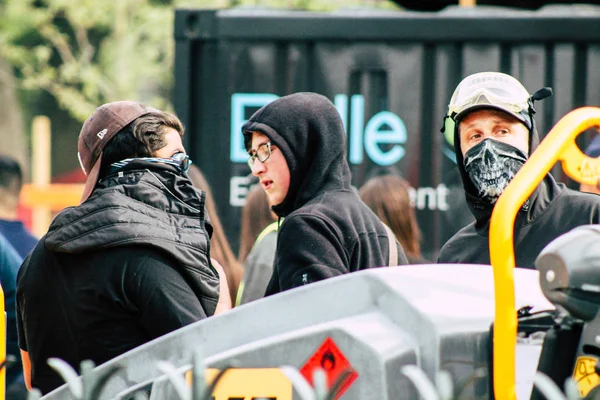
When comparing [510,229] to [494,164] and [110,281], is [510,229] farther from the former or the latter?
[110,281]

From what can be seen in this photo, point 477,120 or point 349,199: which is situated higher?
point 477,120

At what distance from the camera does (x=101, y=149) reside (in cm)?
312

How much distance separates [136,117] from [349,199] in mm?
756

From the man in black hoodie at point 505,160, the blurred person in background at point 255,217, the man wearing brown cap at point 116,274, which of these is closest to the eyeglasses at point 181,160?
the man wearing brown cap at point 116,274

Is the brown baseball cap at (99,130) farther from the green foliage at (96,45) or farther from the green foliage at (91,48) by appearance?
the green foliage at (91,48)

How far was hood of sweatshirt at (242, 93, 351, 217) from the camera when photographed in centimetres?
314

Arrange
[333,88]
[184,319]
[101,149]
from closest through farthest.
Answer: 1. [184,319]
2. [101,149]
3. [333,88]

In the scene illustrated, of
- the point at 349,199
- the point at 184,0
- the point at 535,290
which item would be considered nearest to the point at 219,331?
the point at 535,290

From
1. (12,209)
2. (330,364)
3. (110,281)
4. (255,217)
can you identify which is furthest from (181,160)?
(12,209)

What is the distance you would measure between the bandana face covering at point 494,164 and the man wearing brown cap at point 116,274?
0.89 metres

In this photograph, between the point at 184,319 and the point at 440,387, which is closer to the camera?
the point at 440,387

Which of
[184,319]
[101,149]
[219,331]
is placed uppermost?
[101,149]

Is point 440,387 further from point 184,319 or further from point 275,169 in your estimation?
point 275,169

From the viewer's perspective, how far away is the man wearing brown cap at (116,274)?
9.30 feet
